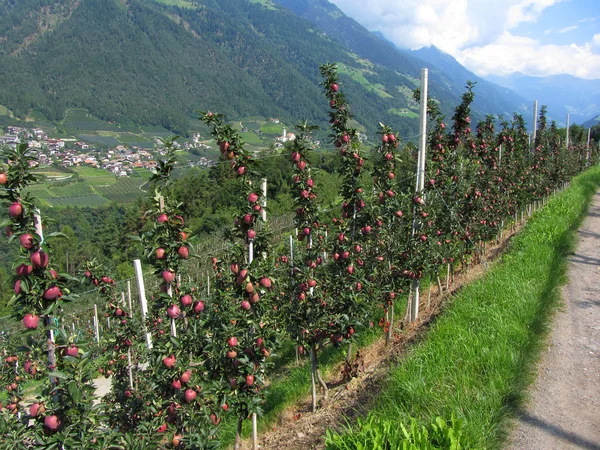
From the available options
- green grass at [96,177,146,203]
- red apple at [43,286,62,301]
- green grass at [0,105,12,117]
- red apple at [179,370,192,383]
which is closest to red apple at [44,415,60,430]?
red apple at [43,286,62,301]

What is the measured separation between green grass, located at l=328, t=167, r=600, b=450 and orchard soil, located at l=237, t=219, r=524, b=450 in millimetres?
484

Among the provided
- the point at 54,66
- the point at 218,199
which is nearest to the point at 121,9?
the point at 54,66

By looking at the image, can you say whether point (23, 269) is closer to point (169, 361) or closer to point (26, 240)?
point (26, 240)

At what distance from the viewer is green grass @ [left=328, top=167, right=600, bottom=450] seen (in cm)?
333

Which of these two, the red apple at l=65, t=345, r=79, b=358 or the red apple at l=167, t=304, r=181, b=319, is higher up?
the red apple at l=167, t=304, r=181, b=319

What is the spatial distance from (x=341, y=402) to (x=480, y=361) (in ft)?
6.41

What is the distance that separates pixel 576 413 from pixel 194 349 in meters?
3.37

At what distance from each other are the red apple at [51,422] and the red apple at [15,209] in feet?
4.29

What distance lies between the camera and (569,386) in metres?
3.86

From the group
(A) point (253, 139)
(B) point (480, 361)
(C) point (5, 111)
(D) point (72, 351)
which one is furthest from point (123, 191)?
(C) point (5, 111)

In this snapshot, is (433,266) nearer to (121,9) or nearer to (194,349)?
(194,349)

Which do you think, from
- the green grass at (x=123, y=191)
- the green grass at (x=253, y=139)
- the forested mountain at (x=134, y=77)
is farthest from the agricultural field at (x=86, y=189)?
the forested mountain at (x=134, y=77)

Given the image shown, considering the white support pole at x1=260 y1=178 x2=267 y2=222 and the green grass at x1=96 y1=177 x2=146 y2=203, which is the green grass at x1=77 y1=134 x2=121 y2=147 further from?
the white support pole at x1=260 y1=178 x2=267 y2=222

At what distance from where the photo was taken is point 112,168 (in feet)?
227
